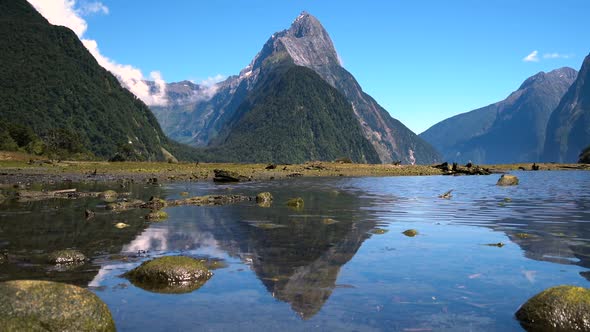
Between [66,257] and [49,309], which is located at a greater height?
[49,309]

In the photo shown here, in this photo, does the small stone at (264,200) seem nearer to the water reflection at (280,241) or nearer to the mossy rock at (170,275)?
the water reflection at (280,241)

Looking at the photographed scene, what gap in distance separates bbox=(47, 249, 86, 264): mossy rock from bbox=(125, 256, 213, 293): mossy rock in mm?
2604

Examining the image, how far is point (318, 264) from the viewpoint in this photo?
52.2ft

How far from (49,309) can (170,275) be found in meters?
4.92

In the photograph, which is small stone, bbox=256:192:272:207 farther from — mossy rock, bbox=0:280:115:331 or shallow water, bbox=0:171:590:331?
mossy rock, bbox=0:280:115:331

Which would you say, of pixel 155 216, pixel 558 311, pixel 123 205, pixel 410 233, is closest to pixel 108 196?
pixel 123 205

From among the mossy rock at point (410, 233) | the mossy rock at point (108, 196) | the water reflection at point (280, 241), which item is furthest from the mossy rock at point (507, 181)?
the mossy rock at point (108, 196)

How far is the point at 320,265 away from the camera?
1575cm

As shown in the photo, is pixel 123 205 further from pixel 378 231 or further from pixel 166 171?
pixel 166 171

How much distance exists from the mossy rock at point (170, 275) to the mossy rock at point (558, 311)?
26.8 ft

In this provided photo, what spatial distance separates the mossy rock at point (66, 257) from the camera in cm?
1549

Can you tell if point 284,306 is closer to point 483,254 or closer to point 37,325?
point 37,325

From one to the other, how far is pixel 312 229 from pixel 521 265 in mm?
10149

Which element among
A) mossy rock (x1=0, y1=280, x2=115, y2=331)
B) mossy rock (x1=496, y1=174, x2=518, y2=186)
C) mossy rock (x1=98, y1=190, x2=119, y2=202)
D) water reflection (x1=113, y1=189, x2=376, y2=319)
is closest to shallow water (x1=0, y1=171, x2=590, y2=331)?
water reflection (x1=113, y1=189, x2=376, y2=319)
